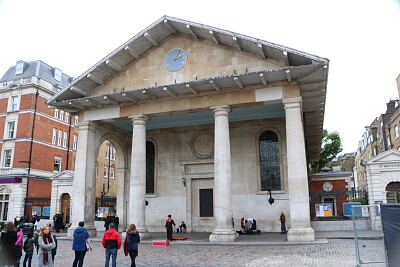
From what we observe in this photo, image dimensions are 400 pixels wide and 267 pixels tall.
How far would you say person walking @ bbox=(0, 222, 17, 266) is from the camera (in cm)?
914

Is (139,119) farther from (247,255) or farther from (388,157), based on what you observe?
(388,157)

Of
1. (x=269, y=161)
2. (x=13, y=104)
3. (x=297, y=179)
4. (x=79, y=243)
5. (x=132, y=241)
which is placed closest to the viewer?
(x=79, y=243)

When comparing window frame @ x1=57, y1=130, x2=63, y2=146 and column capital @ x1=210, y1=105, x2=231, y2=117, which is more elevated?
window frame @ x1=57, y1=130, x2=63, y2=146

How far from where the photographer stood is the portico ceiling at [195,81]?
53.6 ft

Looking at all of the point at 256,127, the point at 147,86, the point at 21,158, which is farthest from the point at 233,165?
Answer: the point at 21,158

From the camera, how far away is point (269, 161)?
73.1ft

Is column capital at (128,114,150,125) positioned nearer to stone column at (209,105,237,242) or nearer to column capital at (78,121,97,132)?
column capital at (78,121,97,132)

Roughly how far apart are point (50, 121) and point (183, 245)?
27923mm

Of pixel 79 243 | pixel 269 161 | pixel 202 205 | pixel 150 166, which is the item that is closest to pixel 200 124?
pixel 150 166

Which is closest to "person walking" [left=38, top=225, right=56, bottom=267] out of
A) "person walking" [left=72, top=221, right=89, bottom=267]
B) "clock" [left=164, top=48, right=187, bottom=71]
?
"person walking" [left=72, top=221, right=89, bottom=267]

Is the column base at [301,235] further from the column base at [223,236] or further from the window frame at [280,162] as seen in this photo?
the window frame at [280,162]

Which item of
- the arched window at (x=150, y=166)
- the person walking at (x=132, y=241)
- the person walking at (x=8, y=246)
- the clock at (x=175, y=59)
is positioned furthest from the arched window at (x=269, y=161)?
the person walking at (x=8, y=246)

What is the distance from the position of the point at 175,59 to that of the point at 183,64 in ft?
2.05

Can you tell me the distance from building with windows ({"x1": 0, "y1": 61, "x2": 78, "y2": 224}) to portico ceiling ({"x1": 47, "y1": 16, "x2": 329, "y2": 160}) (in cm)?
1564
